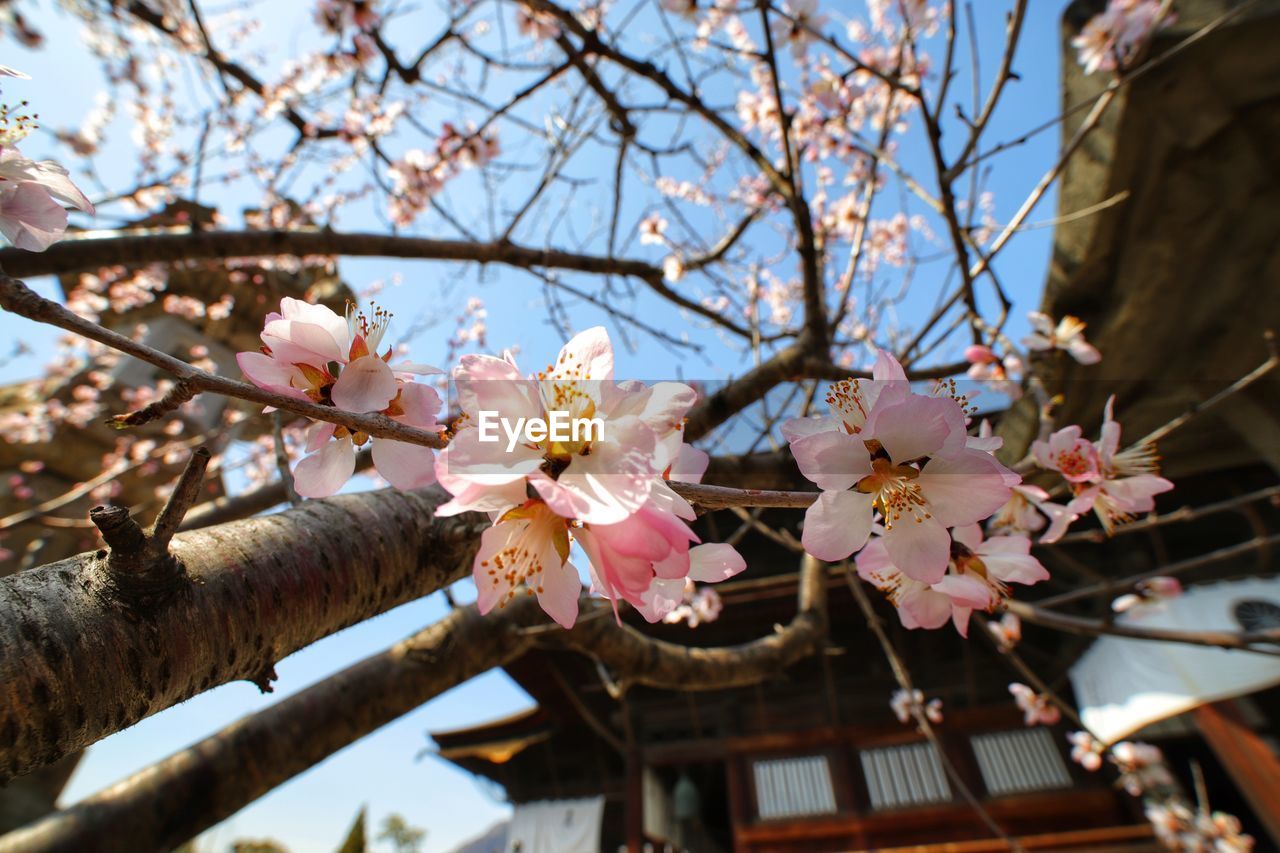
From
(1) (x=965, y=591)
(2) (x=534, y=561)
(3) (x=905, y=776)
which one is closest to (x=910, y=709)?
(3) (x=905, y=776)

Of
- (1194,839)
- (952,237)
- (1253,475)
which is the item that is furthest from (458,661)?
(1253,475)

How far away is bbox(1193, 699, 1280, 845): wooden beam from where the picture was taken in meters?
3.72

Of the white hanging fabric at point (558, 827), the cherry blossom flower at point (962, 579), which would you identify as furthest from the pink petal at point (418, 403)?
the white hanging fabric at point (558, 827)

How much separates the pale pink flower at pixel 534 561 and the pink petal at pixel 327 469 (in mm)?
272

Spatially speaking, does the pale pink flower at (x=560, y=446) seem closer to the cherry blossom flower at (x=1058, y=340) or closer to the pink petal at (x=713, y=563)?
the pink petal at (x=713, y=563)

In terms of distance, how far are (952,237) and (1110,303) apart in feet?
9.58

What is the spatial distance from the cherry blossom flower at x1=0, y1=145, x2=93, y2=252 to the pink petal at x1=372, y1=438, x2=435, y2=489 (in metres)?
0.44

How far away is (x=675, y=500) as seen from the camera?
62 centimetres

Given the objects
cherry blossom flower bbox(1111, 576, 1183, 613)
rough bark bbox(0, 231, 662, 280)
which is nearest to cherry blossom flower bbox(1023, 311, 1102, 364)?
cherry blossom flower bbox(1111, 576, 1183, 613)

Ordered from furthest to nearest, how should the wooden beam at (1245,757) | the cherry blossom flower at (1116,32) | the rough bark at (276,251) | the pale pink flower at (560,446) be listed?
1. the wooden beam at (1245,757)
2. the cherry blossom flower at (1116,32)
3. the rough bark at (276,251)
4. the pale pink flower at (560,446)

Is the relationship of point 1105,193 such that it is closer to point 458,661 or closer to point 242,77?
point 458,661

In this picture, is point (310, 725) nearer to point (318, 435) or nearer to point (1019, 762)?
point (318, 435)

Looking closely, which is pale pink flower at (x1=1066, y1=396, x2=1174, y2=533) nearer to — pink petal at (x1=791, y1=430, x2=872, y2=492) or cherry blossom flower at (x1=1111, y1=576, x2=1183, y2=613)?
pink petal at (x1=791, y1=430, x2=872, y2=492)

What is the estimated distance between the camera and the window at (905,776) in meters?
4.94
